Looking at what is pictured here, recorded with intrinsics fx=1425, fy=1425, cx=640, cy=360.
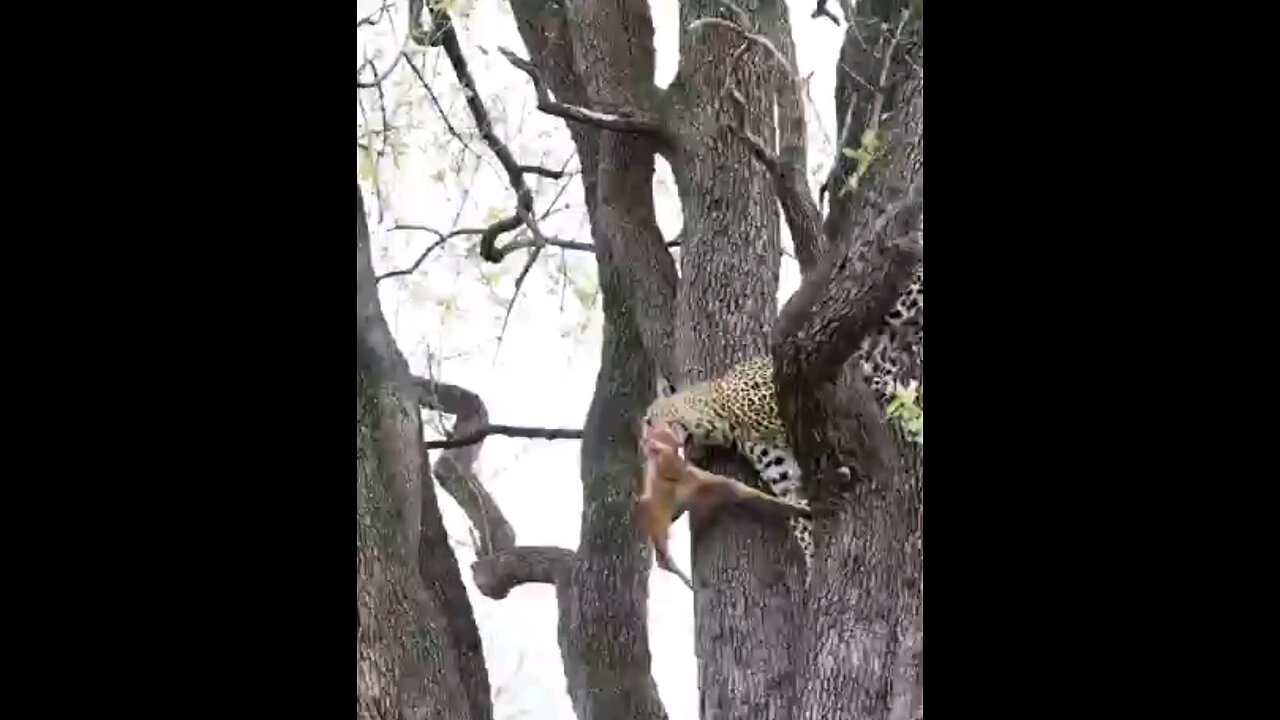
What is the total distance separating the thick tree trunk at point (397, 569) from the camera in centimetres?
233

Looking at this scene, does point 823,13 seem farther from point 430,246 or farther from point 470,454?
point 470,454

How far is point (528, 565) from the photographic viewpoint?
2275mm

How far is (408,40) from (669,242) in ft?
1.79

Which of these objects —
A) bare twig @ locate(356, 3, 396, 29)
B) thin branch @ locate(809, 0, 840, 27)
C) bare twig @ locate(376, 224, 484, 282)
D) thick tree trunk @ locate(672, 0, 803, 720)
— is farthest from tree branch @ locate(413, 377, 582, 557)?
thin branch @ locate(809, 0, 840, 27)

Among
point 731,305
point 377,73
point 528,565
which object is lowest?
point 528,565

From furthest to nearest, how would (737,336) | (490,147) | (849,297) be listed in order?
(490,147) → (737,336) → (849,297)

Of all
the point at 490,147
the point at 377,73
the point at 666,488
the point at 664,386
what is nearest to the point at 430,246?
the point at 490,147

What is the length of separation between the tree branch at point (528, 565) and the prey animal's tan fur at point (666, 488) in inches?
5.8

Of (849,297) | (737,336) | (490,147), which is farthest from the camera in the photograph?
(490,147)

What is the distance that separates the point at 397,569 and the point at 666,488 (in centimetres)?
49

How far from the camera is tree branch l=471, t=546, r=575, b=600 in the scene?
2268 millimetres

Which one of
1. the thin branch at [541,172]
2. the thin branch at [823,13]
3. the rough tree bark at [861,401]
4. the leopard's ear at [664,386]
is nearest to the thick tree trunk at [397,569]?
the thin branch at [541,172]
